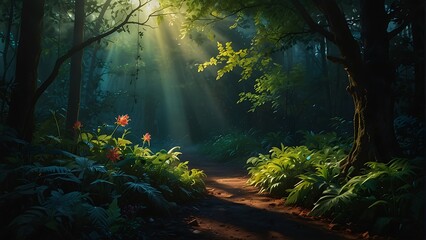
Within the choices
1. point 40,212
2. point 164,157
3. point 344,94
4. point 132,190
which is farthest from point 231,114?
point 40,212

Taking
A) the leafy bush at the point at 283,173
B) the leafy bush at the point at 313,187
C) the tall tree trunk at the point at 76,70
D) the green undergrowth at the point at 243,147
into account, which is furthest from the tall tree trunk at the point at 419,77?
the tall tree trunk at the point at 76,70

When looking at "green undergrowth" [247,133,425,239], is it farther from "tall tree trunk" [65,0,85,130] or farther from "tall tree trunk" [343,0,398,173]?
"tall tree trunk" [65,0,85,130]

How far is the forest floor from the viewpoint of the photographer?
5.09 metres

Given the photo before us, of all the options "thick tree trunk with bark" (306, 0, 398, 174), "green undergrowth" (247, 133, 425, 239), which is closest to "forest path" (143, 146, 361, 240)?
"green undergrowth" (247, 133, 425, 239)

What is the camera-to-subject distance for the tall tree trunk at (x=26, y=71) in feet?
21.2

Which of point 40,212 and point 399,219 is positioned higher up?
point 40,212

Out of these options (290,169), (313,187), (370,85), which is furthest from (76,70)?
(370,85)

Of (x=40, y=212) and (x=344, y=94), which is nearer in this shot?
(x=40, y=212)

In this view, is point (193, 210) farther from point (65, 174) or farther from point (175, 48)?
point (175, 48)

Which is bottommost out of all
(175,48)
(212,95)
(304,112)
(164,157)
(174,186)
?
(174,186)

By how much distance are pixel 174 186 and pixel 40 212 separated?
3515 mm

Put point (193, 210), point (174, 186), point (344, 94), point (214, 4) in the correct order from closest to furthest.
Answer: point (193, 210), point (174, 186), point (214, 4), point (344, 94)

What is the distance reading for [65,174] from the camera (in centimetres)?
545

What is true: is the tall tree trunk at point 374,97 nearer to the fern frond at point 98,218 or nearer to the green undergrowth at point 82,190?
the green undergrowth at point 82,190
